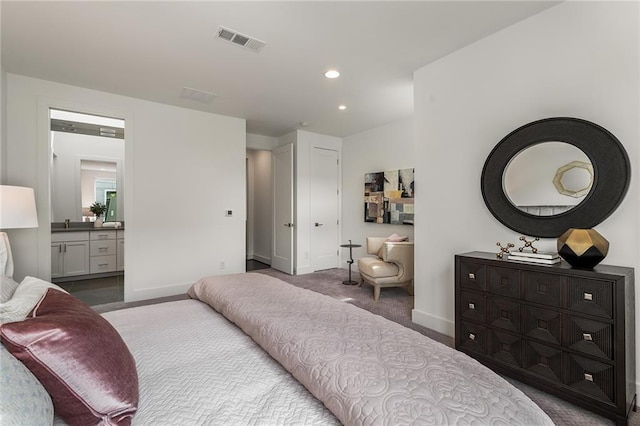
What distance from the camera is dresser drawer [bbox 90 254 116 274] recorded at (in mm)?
5023

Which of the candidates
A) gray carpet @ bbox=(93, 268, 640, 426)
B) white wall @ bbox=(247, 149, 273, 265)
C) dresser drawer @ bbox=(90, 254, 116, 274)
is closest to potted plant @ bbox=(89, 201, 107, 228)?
dresser drawer @ bbox=(90, 254, 116, 274)

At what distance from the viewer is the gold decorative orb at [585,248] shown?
1683 millimetres

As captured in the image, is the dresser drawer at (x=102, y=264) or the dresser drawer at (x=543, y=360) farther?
the dresser drawer at (x=102, y=264)

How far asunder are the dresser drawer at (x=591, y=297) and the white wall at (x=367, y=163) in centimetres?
282

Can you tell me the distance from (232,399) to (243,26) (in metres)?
2.46

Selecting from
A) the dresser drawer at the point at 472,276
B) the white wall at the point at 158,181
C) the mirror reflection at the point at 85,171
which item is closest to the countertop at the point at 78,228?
the mirror reflection at the point at 85,171

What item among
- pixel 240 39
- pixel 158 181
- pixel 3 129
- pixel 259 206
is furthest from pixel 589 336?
pixel 259 206

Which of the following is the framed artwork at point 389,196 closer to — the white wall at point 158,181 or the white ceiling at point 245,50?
the white ceiling at point 245,50

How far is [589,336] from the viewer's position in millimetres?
1651

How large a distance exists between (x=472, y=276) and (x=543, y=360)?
0.63 meters

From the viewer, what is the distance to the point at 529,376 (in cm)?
188

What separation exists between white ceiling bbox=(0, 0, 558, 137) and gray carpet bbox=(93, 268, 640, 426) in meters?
2.60

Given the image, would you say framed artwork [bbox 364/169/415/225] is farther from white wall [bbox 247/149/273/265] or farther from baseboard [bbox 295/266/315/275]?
white wall [bbox 247/149/273/265]

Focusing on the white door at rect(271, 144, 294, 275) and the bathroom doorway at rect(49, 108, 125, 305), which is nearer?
the bathroom doorway at rect(49, 108, 125, 305)
